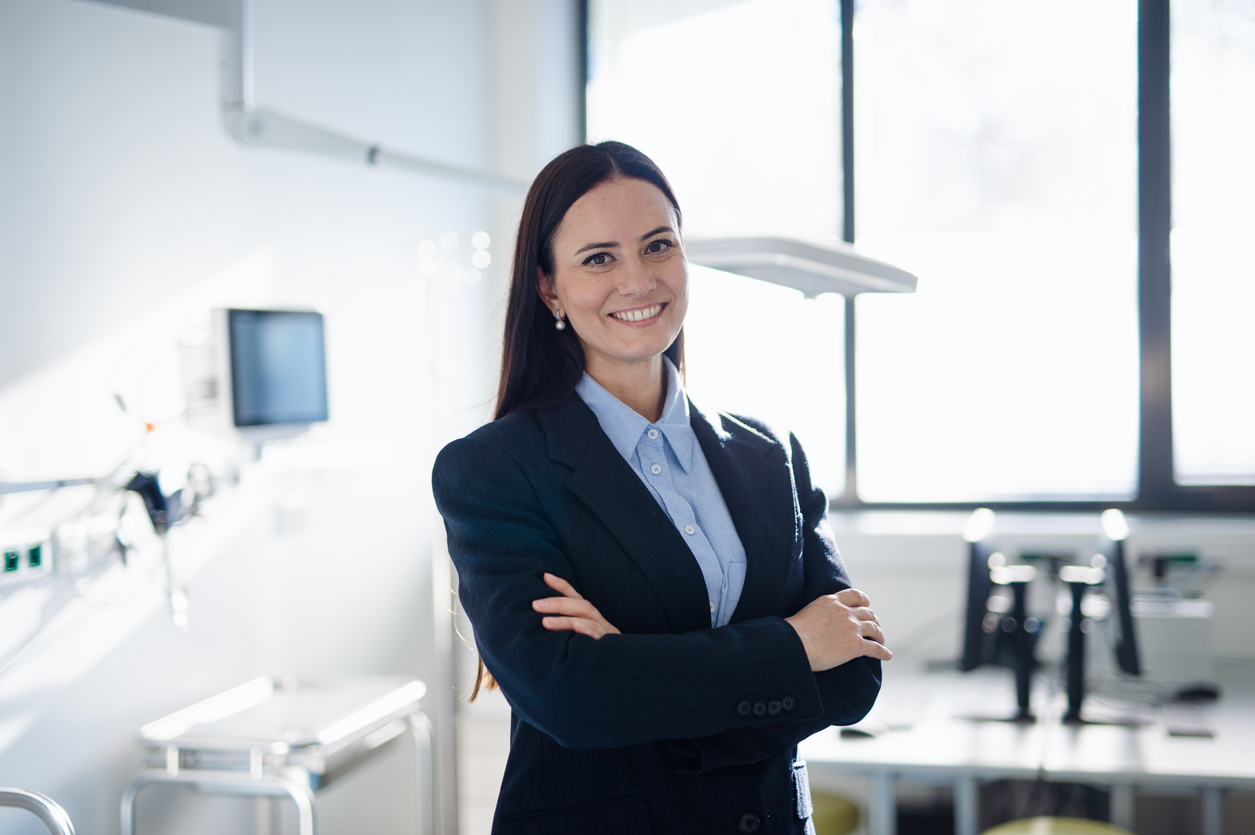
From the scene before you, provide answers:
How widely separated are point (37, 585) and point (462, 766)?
169cm

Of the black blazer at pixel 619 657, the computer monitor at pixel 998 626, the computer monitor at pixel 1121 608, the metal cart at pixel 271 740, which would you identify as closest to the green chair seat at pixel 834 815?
the computer monitor at pixel 998 626

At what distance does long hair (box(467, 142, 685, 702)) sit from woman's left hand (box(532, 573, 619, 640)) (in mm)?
207

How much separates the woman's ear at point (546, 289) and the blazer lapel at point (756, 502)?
23cm

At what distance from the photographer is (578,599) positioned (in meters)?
1.12

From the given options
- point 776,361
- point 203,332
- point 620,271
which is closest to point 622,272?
point 620,271

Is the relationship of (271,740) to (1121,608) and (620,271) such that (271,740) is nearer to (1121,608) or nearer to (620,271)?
(620,271)

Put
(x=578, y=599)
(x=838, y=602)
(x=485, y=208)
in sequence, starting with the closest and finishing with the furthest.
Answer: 1. (x=578, y=599)
2. (x=838, y=602)
3. (x=485, y=208)

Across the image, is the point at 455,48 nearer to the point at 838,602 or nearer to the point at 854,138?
the point at 854,138

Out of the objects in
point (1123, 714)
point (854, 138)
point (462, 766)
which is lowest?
point (462, 766)

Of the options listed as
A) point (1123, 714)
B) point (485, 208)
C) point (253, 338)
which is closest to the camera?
point (253, 338)

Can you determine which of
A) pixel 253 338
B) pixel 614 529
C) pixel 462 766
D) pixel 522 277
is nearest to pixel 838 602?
pixel 614 529

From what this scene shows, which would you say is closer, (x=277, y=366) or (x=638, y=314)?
(x=638, y=314)

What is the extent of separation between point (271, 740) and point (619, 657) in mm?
1128

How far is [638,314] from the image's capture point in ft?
4.10
